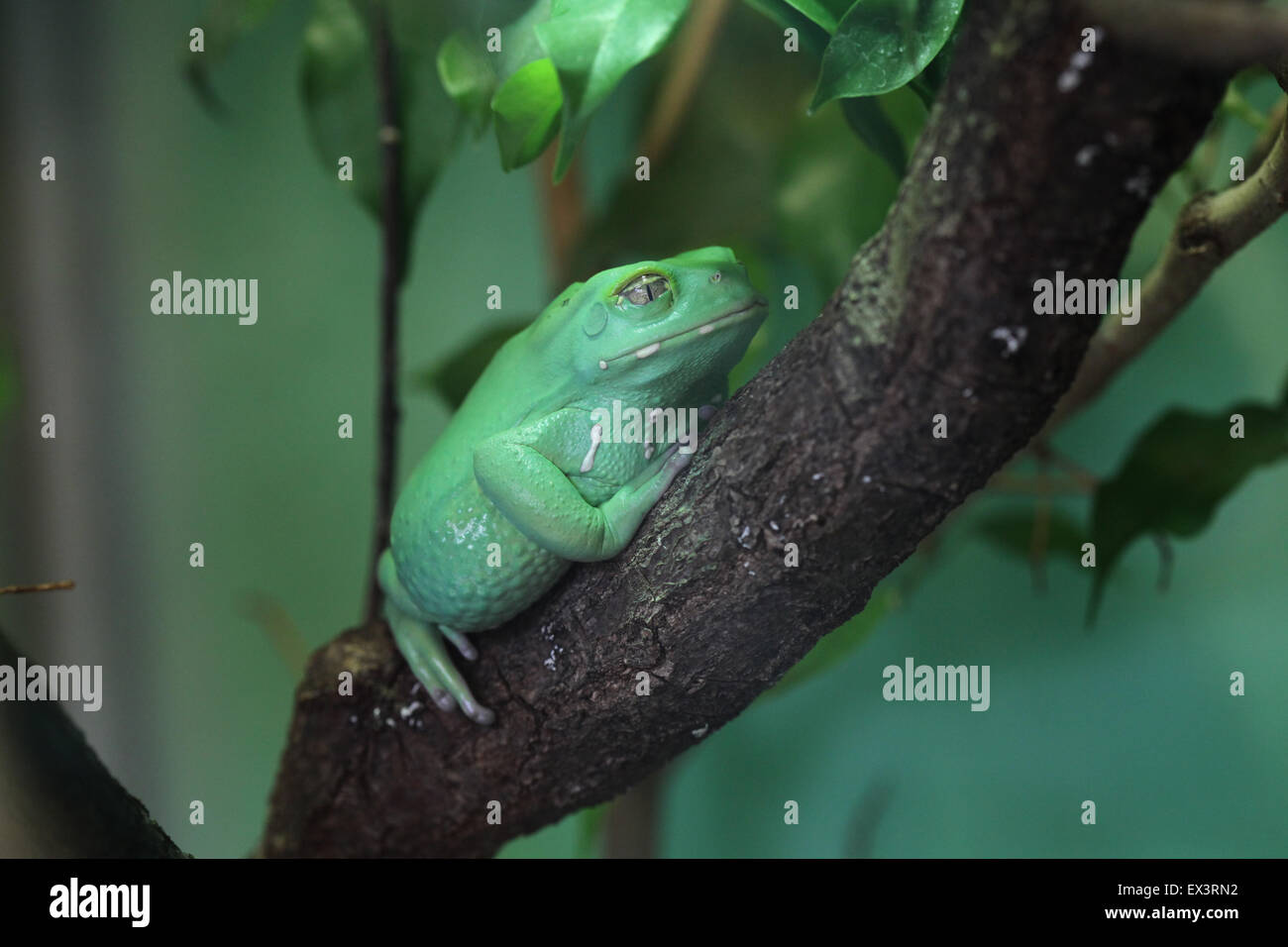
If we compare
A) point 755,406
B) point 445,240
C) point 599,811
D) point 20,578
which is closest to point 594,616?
point 755,406

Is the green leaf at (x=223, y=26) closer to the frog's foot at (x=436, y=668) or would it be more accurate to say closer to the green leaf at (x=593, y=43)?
the green leaf at (x=593, y=43)

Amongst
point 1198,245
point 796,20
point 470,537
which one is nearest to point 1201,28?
point 796,20

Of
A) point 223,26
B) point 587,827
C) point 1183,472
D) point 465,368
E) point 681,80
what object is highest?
point 681,80

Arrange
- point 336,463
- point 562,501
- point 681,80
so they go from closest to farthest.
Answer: point 562,501 < point 681,80 < point 336,463

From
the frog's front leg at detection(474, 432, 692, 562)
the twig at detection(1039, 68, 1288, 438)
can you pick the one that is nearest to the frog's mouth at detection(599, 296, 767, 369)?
the frog's front leg at detection(474, 432, 692, 562)

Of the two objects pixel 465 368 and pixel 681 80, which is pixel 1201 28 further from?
pixel 681 80

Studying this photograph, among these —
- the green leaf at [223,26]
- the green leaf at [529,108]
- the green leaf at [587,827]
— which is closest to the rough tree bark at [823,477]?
the green leaf at [529,108]
